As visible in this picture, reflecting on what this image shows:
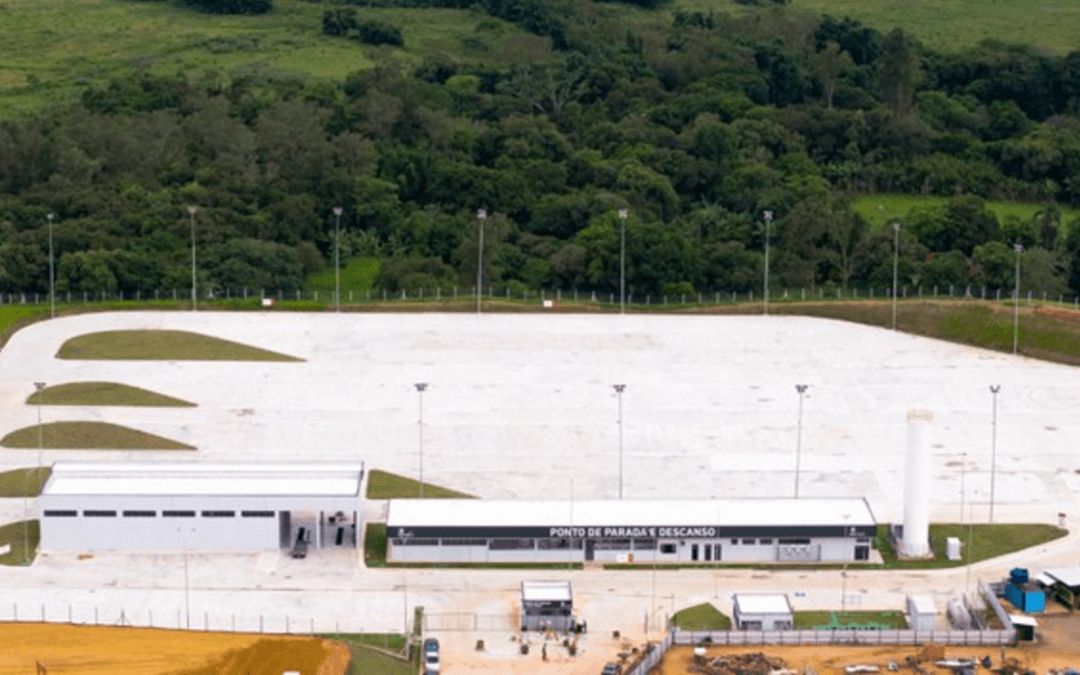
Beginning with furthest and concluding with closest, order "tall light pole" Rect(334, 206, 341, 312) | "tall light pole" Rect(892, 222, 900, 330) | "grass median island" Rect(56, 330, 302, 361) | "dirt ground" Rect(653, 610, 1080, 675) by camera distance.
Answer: "tall light pole" Rect(334, 206, 341, 312) < "tall light pole" Rect(892, 222, 900, 330) < "grass median island" Rect(56, 330, 302, 361) < "dirt ground" Rect(653, 610, 1080, 675)

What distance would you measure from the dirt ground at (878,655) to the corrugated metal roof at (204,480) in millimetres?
23679

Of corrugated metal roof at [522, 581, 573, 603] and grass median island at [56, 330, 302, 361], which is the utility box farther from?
grass median island at [56, 330, 302, 361]

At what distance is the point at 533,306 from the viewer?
164 m

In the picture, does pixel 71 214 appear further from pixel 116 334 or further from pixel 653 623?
pixel 653 623

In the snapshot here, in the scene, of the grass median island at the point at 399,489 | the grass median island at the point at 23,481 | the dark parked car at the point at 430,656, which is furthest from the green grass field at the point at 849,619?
the grass median island at the point at 23,481

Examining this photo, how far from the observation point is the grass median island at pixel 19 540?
360ft

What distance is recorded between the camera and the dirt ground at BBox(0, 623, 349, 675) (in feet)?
312

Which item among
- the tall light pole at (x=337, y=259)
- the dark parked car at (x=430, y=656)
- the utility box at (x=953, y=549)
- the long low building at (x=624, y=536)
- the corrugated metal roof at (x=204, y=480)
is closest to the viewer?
the dark parked car at (x=430, y=656)

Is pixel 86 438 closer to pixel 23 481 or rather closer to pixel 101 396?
pixel 23 481

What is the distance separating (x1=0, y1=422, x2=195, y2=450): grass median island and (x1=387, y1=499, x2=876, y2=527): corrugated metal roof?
841 inches

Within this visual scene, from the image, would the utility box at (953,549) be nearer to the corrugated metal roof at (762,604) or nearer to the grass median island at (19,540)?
the corrugated metal roof at (762,604)

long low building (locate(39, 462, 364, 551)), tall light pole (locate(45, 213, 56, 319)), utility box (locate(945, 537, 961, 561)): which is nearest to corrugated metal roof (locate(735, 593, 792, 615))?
utility box (locate(945, 537, 961, 561))

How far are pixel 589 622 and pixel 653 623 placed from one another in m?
3.15

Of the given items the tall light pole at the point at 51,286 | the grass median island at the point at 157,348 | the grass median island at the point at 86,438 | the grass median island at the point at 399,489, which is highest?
the tall light pole at the point at 51,286
